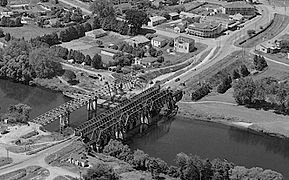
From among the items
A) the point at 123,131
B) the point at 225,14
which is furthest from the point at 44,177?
the point at 225,14

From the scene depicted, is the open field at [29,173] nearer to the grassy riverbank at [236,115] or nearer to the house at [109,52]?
the grassy riverbank at [236,115]

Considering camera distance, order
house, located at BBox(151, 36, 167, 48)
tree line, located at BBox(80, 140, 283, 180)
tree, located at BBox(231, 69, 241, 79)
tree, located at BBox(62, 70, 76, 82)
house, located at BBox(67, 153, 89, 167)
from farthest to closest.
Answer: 1. house, located at BBox(151, 36, 167, 48)
2. tree, located at BBox(231, 69, 241, 79)
3. tree, located at BBox(62, 70, 76, 82)
4. house, located at BBox(67, 153, 89, 167)
5. tree line, located at BBox(80, 140, 283, 180)

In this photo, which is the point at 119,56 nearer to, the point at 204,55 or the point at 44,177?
the point at 204,55

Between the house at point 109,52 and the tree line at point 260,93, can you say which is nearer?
the tree line at point 260,93

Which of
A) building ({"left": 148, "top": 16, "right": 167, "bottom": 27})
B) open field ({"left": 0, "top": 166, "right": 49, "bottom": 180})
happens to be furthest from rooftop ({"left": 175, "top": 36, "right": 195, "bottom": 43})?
open field ({"left": 0, "top": 166, "right": 49, "bottom": 180})

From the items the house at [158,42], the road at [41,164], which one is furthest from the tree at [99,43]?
the road at [41,164]

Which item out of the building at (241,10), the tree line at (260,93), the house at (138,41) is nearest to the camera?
the tree line at (260,93)

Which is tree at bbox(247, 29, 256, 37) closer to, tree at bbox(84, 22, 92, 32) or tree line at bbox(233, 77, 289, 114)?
tree at bbox(84, 22, 92, 32)
